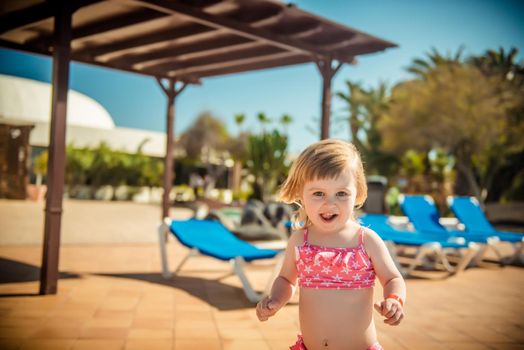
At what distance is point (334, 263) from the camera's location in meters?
1.75

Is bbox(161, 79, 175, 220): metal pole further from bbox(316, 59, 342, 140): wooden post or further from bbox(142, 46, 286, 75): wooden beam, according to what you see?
bbox(316, 59, 342, 140): wooden post

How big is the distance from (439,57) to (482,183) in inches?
269

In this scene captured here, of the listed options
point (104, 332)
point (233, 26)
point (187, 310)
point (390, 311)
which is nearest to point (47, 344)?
point (104, 332)

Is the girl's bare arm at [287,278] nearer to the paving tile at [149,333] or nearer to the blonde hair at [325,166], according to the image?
the blonde hair at [325,166]

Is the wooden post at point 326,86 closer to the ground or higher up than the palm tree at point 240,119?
closer to the ground

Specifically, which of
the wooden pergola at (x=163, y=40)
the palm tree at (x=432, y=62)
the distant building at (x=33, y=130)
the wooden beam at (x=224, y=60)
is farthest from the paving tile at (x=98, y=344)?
the palm tree at (x=432, y=62)

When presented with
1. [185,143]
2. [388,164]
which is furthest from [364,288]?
[185,143]

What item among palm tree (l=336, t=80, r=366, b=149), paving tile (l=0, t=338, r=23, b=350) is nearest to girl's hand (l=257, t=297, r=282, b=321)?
paving tile (l=0, t=338, r=23, b=350)

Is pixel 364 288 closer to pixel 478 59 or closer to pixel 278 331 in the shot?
pixel 278 331

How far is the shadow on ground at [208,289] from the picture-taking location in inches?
175

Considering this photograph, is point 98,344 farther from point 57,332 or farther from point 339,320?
point 339,320

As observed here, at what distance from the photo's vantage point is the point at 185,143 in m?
39.1

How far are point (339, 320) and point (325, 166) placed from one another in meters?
→ 0.53

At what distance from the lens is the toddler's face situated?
1706 millimetres
